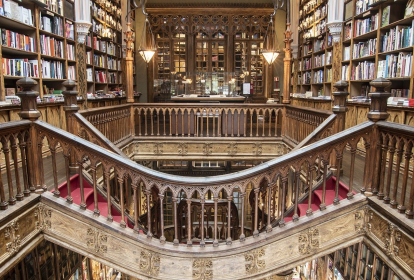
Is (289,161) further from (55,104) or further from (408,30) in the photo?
(55,104)

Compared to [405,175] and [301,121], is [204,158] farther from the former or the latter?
[405,175]

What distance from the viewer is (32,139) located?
267 cm

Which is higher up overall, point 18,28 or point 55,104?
point 18,28

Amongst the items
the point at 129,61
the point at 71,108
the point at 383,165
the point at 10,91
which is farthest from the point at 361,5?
the point at 10,91

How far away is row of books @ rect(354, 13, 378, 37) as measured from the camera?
514cm

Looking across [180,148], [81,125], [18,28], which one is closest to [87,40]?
[18,28]

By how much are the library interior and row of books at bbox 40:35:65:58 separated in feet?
0.10

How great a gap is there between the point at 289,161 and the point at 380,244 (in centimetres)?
92

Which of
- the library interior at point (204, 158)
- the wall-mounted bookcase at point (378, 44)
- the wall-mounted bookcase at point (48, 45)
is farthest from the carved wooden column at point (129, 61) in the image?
the wall-mounted bookcase at point (378, 44)

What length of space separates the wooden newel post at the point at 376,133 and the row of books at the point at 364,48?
120 inches

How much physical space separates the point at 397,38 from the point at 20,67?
535cm

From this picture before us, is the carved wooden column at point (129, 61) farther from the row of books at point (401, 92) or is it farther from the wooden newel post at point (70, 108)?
the row of books at point (401, 92)

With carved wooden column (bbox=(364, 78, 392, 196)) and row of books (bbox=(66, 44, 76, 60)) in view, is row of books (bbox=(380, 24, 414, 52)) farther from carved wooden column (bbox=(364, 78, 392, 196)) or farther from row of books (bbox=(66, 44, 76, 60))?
row of books (bbox=(66, 44, 76, 60))

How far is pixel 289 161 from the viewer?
8.53 ft
